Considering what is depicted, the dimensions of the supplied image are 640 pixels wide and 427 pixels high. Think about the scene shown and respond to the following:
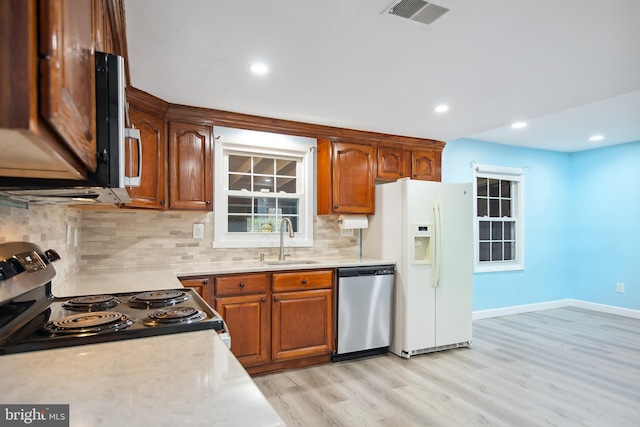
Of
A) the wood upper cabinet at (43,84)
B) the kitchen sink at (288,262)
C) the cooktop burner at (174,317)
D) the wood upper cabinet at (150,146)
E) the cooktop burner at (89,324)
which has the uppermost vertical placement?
the wood upper cabinet at (150,146)

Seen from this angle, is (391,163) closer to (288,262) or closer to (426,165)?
(426,165)

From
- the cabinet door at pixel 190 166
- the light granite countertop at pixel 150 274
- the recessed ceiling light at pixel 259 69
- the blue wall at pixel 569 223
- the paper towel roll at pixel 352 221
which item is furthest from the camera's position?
the blue wall at pixel 569 223

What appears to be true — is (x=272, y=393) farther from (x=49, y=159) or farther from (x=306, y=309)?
(x=49, y=159)

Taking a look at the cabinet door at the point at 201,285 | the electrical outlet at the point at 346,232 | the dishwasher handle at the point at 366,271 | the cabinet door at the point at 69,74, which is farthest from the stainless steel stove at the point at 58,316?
the electrical outlet at the point at 346,232

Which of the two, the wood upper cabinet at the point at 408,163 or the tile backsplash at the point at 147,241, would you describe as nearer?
the tile backsplash at the point at 147,241

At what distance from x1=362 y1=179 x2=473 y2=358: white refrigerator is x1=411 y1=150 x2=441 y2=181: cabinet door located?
1.87 ft

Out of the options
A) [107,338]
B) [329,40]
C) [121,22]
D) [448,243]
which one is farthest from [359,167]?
[107,338]

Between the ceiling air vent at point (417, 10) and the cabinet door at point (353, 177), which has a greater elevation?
the ceiling air vent at point (417, 10)

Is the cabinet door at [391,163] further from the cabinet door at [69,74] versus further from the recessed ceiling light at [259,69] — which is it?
the cabinet door at [69,74]

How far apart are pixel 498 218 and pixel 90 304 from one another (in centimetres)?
516

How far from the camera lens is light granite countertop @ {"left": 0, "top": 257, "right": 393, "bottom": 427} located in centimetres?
67

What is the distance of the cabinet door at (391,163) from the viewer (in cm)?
405

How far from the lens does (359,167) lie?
12.8 ft

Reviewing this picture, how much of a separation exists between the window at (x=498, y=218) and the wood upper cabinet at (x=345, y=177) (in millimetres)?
1956
